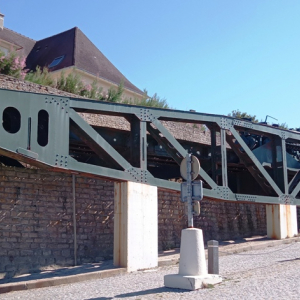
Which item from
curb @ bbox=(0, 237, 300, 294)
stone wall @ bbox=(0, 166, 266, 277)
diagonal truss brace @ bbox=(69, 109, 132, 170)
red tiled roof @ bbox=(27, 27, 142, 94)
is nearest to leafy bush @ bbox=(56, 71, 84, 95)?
stone wall @ bbox=(0, 166, 266, 277)

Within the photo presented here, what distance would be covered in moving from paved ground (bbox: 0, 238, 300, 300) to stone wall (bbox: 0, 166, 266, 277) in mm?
1854

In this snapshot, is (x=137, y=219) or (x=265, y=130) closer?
(x=137, y=219)

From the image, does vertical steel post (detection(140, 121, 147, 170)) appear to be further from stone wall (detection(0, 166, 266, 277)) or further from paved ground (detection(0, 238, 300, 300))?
paved ground (detection(0, 238, 300, 300))

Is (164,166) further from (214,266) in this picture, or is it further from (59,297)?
(59,297)

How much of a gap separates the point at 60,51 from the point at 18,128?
22.1m

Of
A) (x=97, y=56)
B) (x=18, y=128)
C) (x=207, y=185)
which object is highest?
(x=97, y=56)

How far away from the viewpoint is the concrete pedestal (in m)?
8.35

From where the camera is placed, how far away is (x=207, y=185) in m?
14.9

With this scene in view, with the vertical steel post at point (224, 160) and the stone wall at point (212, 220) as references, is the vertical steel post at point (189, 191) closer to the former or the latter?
the vertical steel post at point (224, 160)

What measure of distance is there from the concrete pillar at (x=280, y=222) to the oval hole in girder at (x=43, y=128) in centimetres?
929

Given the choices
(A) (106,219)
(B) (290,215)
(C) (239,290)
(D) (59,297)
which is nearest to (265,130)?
(B) (290,215)

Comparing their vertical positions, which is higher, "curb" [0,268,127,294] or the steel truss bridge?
the steel truss bridge

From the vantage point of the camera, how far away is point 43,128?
10.7m

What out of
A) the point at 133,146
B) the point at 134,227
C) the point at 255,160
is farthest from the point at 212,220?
the point at 134,227
